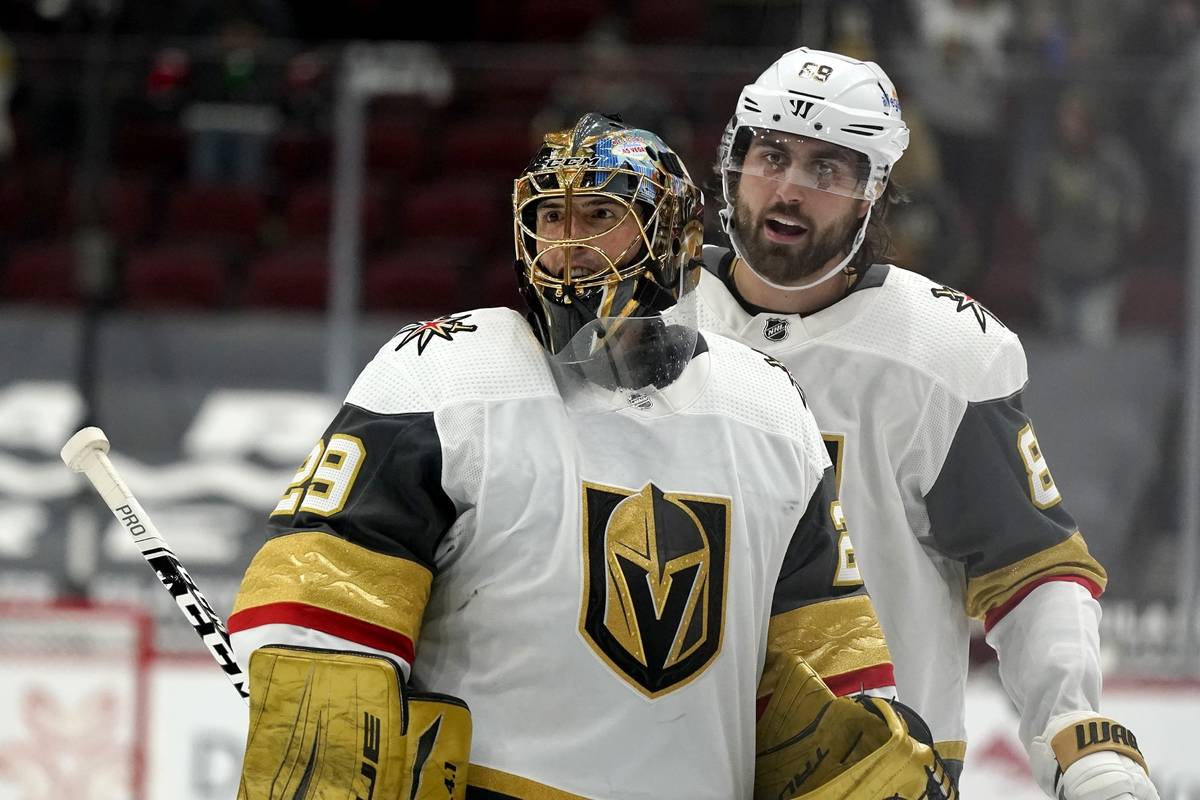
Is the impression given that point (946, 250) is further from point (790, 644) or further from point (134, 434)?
point (790, 644)

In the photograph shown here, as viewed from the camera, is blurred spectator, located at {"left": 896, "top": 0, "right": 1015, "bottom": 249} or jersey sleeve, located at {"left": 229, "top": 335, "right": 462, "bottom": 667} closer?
jersey sleeve, located at {"left": 229, "top": 335, "right": 462, "bottom": 667}

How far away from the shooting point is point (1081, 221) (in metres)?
5.06

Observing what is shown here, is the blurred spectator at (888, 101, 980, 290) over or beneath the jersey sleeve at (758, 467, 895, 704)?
beneath

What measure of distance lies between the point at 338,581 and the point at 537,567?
0.68ft

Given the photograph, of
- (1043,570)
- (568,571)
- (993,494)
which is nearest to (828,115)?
(993,494)

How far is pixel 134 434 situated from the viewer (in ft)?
17.6

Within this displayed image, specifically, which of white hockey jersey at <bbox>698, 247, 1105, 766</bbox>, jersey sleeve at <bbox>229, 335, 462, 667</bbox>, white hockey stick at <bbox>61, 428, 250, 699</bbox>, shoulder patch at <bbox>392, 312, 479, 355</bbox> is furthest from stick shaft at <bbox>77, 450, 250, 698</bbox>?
white hockey jersey at <bbox>698, 247, 1105, 766</bbox>

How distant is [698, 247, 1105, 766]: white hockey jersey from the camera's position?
8.61ft

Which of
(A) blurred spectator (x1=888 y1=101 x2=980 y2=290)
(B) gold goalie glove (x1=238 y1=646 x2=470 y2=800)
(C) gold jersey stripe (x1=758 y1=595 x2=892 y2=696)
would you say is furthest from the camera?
(A) blurred spectator (x1=888 y1=101 x2=980 y2=290)

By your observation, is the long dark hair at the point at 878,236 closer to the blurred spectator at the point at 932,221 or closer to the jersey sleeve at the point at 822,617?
the jersey sleeve at the point at 822,617

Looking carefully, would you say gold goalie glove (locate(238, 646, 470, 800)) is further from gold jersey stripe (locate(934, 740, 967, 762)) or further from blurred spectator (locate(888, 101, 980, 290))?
blurred spectator (locate(888, 101, 980, 290))

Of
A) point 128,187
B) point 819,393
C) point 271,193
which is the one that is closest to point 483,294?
point 271,193

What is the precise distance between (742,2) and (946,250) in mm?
1553

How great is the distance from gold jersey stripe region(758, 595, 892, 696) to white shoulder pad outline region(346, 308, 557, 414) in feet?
1.21
